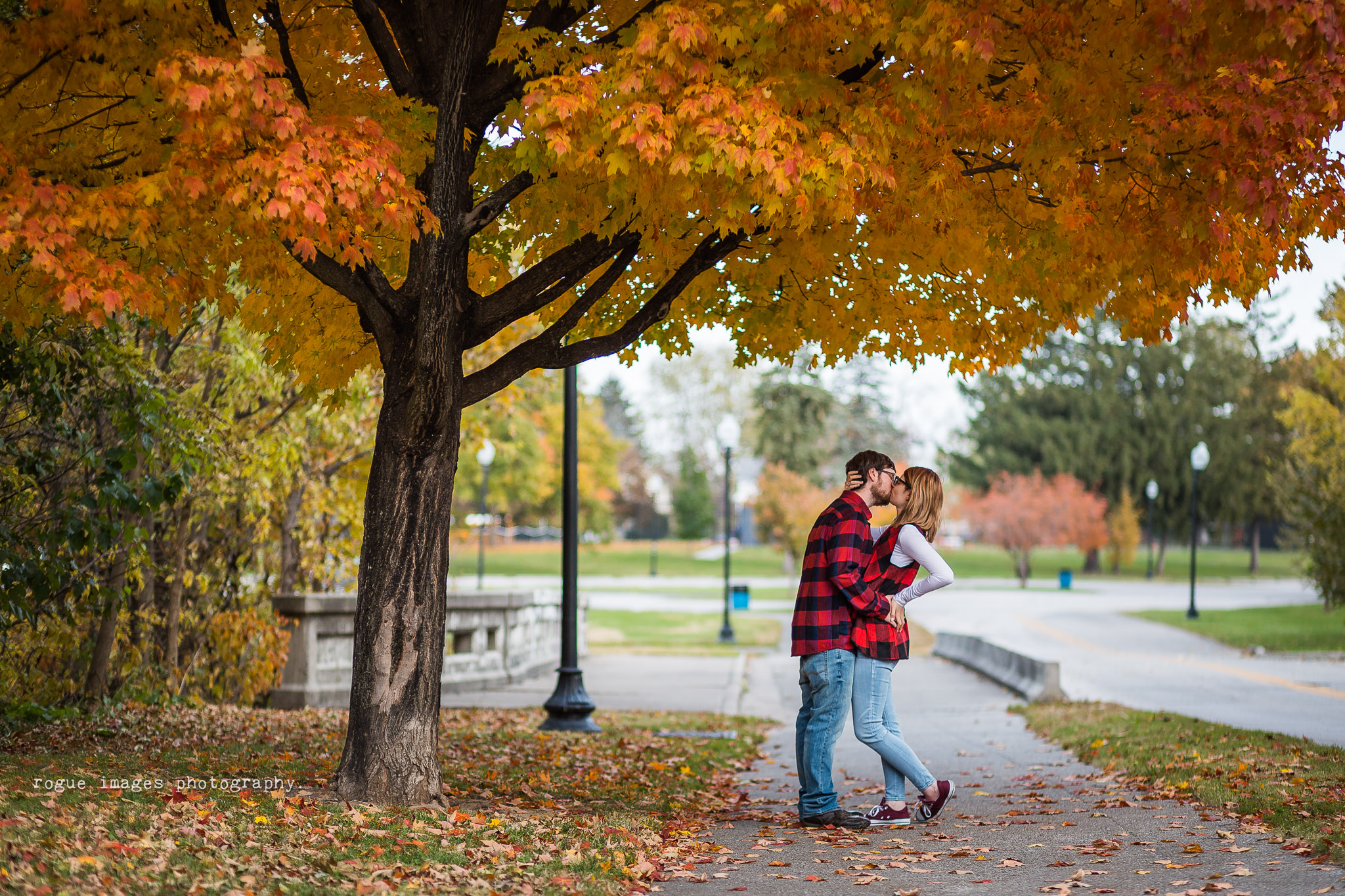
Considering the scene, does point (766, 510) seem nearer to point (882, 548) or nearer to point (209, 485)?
point (209, 485)

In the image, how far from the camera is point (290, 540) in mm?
12453

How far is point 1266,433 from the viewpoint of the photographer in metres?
57.8

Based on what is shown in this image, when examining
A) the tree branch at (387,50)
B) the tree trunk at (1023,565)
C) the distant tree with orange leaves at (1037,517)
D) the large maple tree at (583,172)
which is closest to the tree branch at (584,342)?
the large maple tree at (583,172)

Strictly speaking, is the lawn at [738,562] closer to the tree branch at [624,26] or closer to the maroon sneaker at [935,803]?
the tree branch at [624,26]

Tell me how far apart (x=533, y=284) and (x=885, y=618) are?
2662 millimetres

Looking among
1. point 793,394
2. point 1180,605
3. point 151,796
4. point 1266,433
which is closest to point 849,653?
point 151,796

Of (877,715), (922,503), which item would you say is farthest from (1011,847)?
(922,503)

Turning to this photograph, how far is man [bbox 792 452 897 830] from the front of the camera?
589cm

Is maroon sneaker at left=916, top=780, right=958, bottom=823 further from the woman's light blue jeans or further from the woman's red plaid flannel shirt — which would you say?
the woman's red plaid flannel shirt

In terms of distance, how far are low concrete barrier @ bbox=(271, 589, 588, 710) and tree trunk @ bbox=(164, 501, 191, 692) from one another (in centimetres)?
122

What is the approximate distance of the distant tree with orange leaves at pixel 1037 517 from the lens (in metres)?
45.6

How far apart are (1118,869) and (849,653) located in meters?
1.63

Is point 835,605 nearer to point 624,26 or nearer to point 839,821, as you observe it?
point 839,821

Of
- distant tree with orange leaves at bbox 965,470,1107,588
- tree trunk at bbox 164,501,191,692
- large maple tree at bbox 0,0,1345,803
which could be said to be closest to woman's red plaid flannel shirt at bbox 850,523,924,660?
large maple tree at bbox 0,0,1345,803
